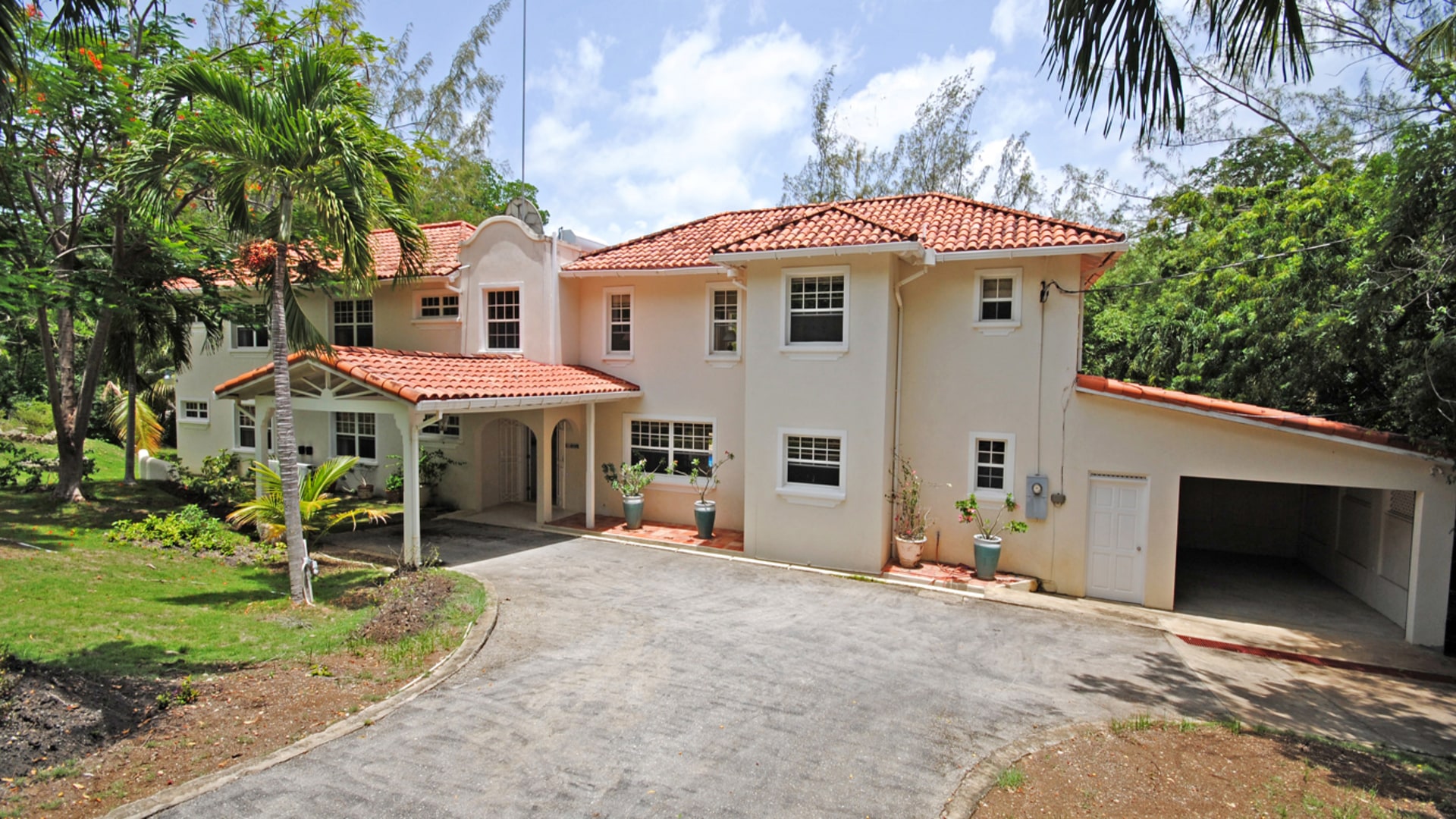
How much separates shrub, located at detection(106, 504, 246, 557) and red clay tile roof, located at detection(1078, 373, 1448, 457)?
16162mm

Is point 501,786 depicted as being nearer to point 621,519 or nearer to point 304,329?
point 304,329

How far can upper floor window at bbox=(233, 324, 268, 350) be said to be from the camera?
784 inches

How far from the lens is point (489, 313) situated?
17.3 meters

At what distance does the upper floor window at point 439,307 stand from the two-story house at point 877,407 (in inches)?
6.5

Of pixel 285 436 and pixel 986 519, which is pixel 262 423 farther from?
pixel 986 519

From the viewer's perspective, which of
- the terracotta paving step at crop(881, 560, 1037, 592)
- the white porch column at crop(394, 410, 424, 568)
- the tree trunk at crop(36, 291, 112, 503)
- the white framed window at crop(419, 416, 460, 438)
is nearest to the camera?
the white porch column at crop(394, 410, 424, 568)

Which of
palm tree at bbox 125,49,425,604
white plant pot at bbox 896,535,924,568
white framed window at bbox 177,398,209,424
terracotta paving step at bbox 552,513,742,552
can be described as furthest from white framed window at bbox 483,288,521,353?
white framed window at bbox 177,398,209,424

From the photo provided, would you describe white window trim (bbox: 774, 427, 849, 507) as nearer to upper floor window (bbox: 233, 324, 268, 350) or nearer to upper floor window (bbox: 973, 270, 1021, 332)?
upper floor window (bbox: 973, 270, 1021, 332)

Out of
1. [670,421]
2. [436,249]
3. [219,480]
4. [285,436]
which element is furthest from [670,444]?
[219,480]

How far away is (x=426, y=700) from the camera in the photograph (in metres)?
7.23

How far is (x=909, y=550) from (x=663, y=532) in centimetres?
532

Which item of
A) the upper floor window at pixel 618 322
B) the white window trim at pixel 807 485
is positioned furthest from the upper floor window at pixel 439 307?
the white window trim at pixel 807 485

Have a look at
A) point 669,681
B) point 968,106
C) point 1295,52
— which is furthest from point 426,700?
point 968,106

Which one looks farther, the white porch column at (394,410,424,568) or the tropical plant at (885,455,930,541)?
the tropical plant at (885,455,930,541)
